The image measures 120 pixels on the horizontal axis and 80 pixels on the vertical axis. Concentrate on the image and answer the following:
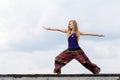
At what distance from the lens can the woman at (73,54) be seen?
15.1 metres

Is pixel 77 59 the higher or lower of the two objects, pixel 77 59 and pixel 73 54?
the lower

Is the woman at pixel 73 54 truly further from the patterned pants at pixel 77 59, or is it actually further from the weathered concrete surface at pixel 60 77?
the weathered concrete surface at pixel 60 77

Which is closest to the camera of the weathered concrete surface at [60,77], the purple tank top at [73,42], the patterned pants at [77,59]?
the weathered concrete surface at [60,77]

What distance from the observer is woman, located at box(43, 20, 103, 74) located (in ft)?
49.7

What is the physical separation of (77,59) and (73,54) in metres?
0.21

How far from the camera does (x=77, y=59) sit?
49.7 feet

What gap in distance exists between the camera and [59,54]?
15.4m

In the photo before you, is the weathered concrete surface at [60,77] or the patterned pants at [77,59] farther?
the patterned pants at [77,59]

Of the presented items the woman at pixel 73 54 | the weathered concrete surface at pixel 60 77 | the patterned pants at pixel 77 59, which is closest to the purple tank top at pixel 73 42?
the woman at pixel 73 54

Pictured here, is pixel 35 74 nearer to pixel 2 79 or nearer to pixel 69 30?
pixel 2 79

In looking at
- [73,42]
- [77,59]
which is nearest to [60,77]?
[77,59]

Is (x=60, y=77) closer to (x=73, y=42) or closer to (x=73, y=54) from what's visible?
(x=73, y=54)

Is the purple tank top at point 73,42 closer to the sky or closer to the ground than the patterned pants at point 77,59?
closer to the sky

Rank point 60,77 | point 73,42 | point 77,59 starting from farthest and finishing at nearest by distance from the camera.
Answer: point 73,42
point 77,59
point 60,77
